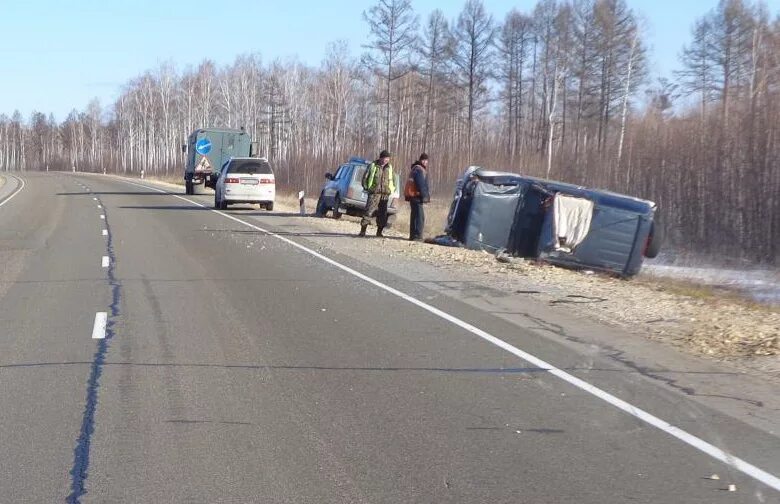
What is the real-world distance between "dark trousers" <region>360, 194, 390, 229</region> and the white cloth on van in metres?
5.10

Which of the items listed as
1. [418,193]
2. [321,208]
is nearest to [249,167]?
[321,208]

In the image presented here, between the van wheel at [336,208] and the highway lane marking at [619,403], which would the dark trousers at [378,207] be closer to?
the van wheel at [336,208]

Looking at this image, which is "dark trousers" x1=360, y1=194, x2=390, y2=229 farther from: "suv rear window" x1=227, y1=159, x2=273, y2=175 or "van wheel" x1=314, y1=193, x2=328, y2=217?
"suv rear window" x1=227, y1=159, x2=273, y2=175

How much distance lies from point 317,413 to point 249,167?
27433 mm

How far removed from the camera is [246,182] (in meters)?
34.0

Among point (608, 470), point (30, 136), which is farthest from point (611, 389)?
point (30, 136)

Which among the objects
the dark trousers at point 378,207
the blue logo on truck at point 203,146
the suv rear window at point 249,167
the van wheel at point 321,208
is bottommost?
the van wheel at point 321,208

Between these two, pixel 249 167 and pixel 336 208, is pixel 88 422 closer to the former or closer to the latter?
pixel 336 208

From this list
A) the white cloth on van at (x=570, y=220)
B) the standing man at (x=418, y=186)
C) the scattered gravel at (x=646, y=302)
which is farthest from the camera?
the standing man at (x=418, y=186)

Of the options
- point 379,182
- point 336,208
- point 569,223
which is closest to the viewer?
point 569,223

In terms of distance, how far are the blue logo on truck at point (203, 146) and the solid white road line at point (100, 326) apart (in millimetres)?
37421

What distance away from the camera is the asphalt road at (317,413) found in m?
5.76

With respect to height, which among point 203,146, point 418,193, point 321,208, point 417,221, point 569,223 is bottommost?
point 321,208

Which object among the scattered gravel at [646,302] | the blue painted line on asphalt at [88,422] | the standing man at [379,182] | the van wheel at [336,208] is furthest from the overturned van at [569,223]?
the van wheel at [336,208]
